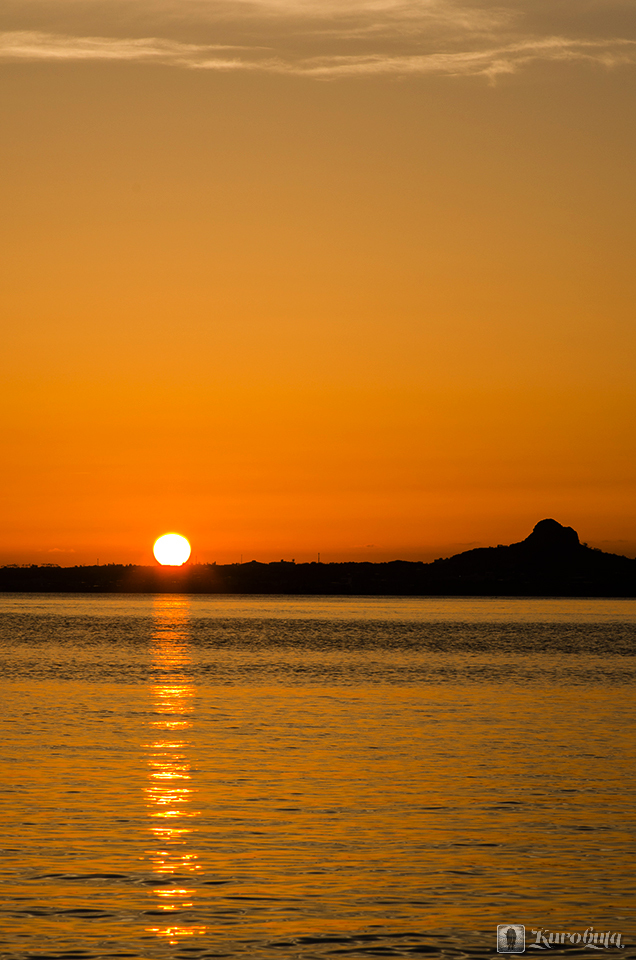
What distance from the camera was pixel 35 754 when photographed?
33.9 meters

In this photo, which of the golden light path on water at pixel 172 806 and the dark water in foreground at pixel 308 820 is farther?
the golden light path on water at pixel 172 806

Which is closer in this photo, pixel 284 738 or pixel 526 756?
pixel 526 756

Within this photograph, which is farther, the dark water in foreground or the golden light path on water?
the golden light path on water

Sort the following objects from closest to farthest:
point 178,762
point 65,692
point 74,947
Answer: point 74,947 < point 178,762 < point 65,692

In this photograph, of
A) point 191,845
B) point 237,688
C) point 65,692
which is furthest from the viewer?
point 237,688

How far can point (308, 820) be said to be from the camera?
25.5 m

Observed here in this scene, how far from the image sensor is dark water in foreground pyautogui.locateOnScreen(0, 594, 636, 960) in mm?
17984

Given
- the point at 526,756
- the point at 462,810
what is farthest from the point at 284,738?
the point at 462,810

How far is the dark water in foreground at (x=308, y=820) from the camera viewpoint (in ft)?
59.0

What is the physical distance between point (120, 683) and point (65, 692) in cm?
728

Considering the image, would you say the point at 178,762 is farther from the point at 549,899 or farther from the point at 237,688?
the point at 237,688

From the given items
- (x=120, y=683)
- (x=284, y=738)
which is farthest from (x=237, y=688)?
(x=284, y=738)

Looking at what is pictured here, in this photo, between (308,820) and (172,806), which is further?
(172,806)

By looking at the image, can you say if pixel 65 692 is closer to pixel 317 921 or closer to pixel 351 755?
pixel 351 755
